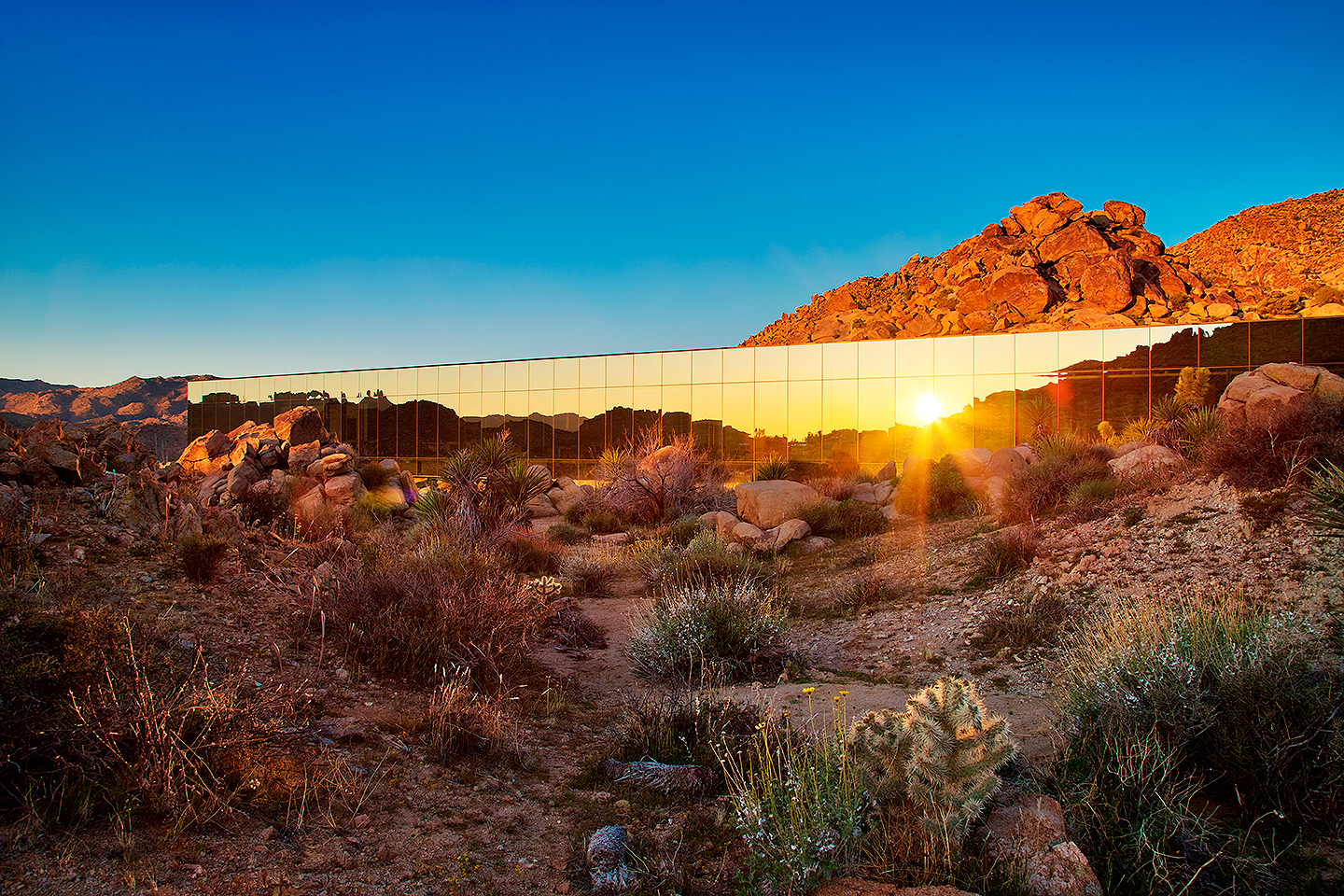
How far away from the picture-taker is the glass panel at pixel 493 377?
32.0 m

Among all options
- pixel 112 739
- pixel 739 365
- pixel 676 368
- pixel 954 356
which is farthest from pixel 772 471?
pixel 112 739

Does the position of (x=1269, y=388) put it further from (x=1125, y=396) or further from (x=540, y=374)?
(x=540, y=374)

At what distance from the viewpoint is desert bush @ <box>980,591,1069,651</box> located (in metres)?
7.61

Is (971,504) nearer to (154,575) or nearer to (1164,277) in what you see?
(154,575)

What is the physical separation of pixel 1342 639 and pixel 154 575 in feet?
30.4

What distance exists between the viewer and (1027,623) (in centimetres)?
784

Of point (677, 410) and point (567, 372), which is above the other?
point (567, 372)

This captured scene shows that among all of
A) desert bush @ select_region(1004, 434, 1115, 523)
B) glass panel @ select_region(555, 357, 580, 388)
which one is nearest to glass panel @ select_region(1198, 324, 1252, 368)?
desert bush @ select_region(1004, 434, 1115, 523)

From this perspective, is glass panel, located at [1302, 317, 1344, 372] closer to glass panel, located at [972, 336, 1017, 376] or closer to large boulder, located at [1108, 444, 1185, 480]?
glass panel, located at [972, 336, 1017, 376]

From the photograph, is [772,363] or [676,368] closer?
[772,363]

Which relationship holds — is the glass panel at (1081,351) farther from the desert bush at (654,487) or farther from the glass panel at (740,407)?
the desert bush at (654,487)

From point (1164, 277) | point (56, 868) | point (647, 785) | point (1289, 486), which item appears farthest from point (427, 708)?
point (1164, 277)

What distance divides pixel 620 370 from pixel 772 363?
20.3ft

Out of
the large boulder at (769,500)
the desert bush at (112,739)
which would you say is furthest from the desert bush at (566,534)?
the desert bush at (112,739)
